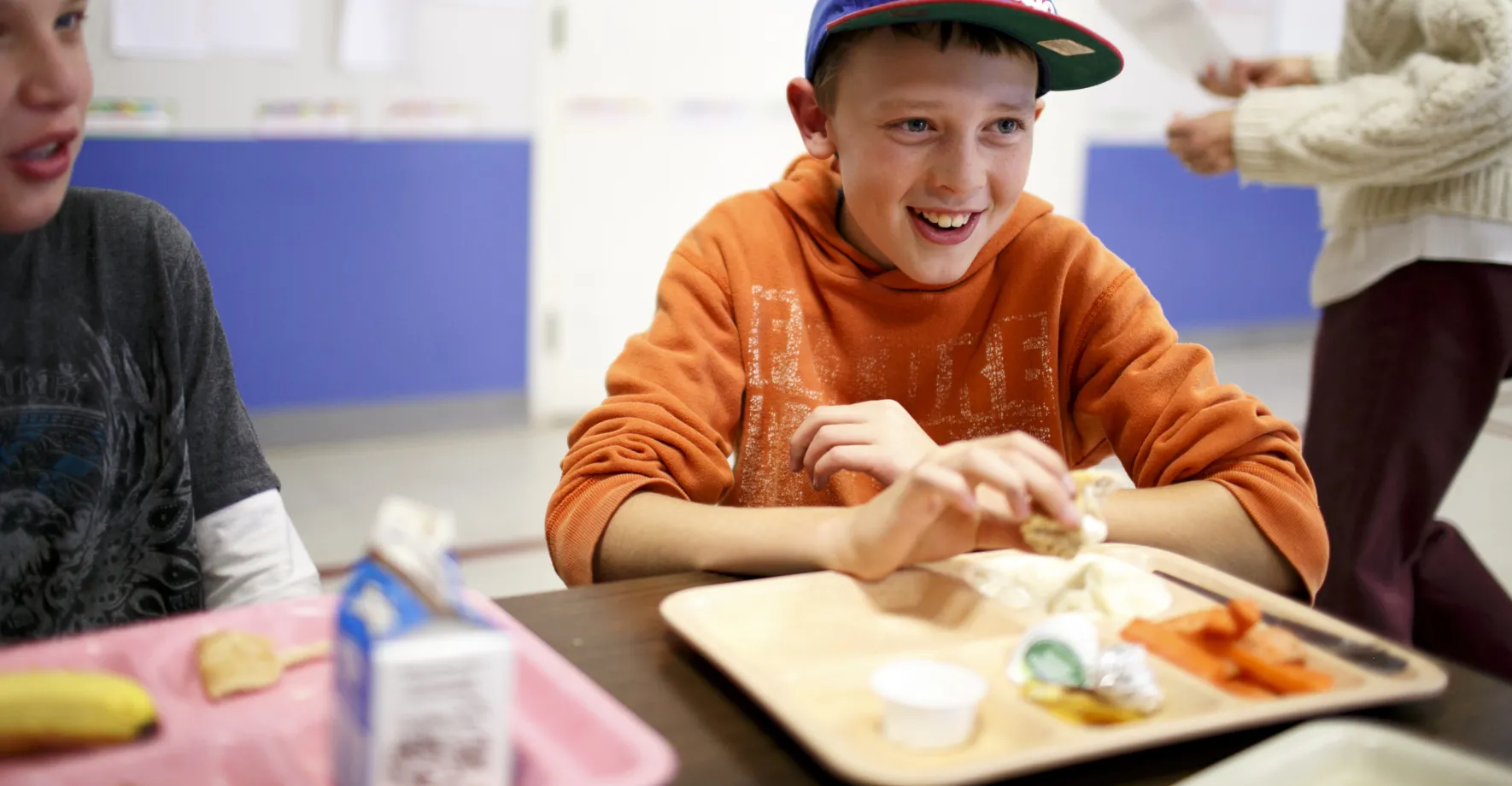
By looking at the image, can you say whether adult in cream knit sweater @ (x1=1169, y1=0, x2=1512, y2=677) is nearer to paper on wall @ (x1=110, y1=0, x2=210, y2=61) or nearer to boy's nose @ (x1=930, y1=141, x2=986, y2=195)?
boy's nose @ (x1=930, y1=141, x2=986, y2=195)

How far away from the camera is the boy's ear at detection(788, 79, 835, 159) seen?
1.40m

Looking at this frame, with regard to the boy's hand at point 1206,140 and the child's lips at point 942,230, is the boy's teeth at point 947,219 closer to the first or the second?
the child's lips at point 942,230

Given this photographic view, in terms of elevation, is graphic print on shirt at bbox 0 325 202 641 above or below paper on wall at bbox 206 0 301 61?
below

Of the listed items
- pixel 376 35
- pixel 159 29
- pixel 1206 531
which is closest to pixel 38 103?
pixel 1206 531

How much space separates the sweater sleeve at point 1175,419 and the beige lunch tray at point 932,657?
6.2 inches

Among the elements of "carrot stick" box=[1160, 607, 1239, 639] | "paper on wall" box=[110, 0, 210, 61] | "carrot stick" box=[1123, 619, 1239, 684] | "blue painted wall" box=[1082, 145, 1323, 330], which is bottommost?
"blue painted wall" box=[1082, 145, 1323, 330]

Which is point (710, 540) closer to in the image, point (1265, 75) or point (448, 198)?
point (1265, 75)

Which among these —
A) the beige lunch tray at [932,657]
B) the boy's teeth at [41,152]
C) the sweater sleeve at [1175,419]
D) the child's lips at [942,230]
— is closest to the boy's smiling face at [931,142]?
the child's lips at [942,230]

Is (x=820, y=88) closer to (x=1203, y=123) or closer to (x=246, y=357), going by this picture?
(x=1203, y=123)

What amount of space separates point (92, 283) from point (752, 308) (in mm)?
605

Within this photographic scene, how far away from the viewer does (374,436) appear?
3.42 m

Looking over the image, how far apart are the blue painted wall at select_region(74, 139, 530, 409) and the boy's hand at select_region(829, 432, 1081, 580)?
2273mm

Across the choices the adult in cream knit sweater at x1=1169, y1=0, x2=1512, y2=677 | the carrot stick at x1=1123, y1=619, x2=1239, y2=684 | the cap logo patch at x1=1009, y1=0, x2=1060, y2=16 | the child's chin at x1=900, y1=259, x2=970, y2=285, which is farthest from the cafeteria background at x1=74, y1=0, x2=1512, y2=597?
the carrot stick at x1=1123, y1=619, x2=1239, y2=684

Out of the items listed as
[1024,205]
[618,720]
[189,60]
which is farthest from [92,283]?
[189,60]
